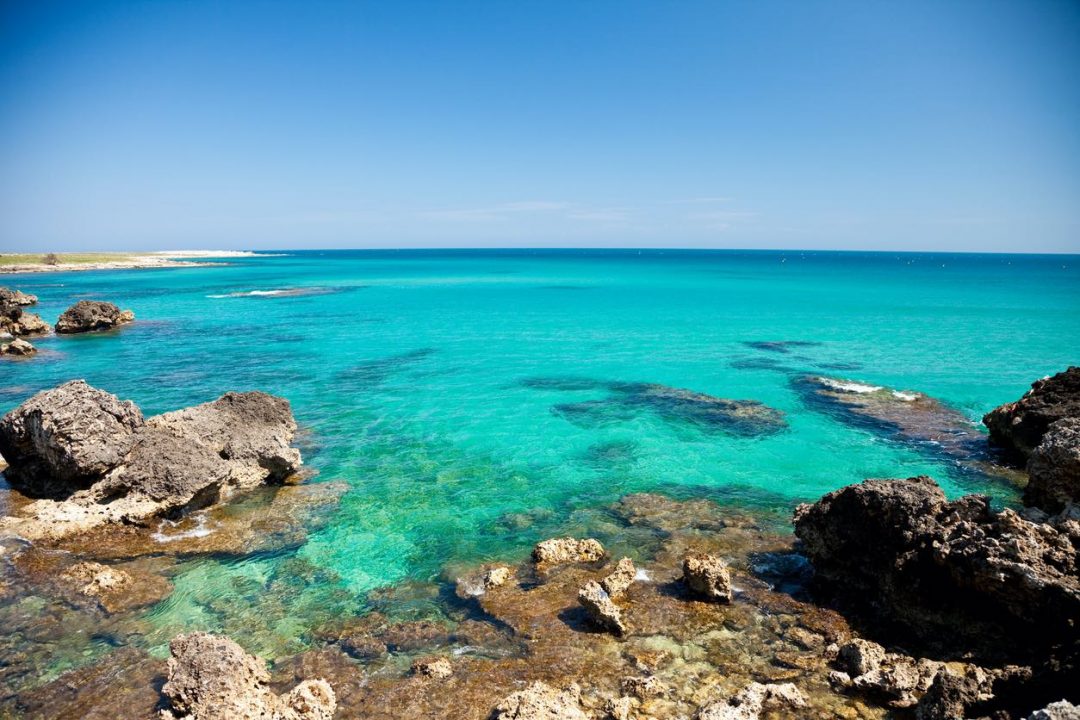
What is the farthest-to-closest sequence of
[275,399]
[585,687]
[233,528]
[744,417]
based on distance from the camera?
1. [744,417]
2. [275,399]
3. [233,528]
4. [585,687]

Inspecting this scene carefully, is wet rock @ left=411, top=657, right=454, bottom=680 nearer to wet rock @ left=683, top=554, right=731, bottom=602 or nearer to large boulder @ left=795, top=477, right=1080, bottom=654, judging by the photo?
wet rock @ left=683, top=554, right=731, bottom=602

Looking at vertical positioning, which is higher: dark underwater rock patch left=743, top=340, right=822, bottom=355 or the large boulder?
dark underwater rock patch left=743, top=340, right=822, bottom=355

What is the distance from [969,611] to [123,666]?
1283 cm

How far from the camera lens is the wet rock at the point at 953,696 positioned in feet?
22.7

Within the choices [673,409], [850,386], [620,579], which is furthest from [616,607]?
[850,386]

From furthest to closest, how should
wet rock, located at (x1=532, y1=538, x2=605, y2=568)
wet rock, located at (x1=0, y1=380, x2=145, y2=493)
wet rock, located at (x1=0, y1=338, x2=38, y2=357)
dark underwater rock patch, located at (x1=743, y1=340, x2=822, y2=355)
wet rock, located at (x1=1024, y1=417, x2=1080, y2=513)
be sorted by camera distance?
dark underwater rock patch, located at (x1=743, y1=340, x2=822, y2=355) < wet rock, located at (x1=0, y1=338, x2=38, y2=357) < wet rock, located at (x1=0, y1=380, x2=145, y2=493) < wet rock, located at (x1=1024, y1=417, x2=1080, y2=513) < wet rock, located at (x1=532, y1=538, x2=605, y2=568)

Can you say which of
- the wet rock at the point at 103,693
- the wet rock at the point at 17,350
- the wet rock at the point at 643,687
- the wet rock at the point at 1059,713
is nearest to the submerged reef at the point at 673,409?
the wet rock at the point at 643,687

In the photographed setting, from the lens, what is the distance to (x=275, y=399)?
1847 cm

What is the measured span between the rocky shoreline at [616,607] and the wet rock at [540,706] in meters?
0.03

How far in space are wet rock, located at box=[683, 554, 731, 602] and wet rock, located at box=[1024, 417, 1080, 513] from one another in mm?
7931

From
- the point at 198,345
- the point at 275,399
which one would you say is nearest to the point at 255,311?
the point at 198,345

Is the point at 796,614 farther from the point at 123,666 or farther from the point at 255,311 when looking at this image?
the point at 255,311

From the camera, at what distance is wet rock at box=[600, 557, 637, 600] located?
10.6 m

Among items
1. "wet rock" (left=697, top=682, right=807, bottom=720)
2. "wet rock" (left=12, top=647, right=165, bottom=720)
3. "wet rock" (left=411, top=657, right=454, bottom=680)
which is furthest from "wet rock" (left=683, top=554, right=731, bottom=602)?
"wet rock" (left=12, top=647, right=165, bottom=720)
